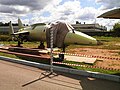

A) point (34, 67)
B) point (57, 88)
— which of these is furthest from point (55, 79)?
point (34, 67)

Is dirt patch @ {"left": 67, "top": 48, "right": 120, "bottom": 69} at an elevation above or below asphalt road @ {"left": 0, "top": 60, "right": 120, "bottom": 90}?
above

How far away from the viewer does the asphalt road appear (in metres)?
7.05

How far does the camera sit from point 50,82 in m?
7.71

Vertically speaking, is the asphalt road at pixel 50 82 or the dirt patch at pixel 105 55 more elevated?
the dirt patch at pixel 105 55

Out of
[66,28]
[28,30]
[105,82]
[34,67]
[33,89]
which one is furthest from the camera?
[28,30]

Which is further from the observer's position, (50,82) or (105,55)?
(105,55)

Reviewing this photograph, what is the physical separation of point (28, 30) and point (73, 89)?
12213 millimetres

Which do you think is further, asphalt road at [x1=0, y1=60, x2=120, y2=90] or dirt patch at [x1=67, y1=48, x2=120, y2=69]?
dirt patch at [x1=67, y1=48, x2=120, y2=69]

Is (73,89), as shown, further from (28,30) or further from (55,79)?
(28,30)

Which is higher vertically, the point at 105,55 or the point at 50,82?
the point at 105,55

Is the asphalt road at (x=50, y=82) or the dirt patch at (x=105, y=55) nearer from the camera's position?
the asphalt road at (x=50, y=82)

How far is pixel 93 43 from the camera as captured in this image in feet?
36.7

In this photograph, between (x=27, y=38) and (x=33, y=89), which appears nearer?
(x=33, y=89)

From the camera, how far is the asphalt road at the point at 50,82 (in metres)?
7.05
